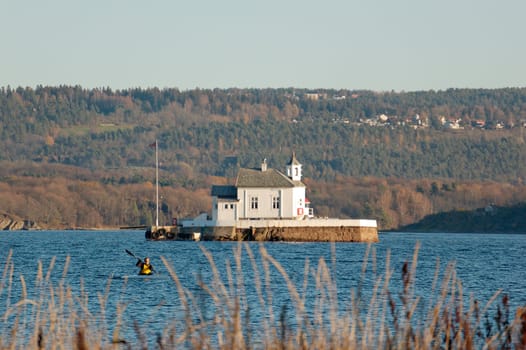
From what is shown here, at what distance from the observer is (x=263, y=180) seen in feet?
337

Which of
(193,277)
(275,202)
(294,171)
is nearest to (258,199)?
(275,202)

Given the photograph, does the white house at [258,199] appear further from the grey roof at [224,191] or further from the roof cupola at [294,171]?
the roof cupola at [294,171]

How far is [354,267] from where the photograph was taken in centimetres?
6381

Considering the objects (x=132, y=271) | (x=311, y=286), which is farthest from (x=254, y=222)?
(x=311, y=286)

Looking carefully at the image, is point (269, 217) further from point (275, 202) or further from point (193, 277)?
point (193, 277)

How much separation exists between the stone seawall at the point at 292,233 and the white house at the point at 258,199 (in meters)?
1.07

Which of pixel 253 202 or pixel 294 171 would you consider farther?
pixel 294 171

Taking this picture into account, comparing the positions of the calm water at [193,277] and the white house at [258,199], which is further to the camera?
the white house at [258,199]

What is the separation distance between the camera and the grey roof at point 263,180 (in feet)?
335

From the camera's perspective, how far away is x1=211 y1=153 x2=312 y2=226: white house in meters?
102

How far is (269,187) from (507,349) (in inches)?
3442

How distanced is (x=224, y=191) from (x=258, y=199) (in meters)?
3.24

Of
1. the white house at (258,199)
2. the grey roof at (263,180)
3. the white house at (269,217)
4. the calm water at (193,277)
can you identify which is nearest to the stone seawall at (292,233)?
the white house at (269,217)

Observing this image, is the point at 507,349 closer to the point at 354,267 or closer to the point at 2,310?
the point at 2,310
